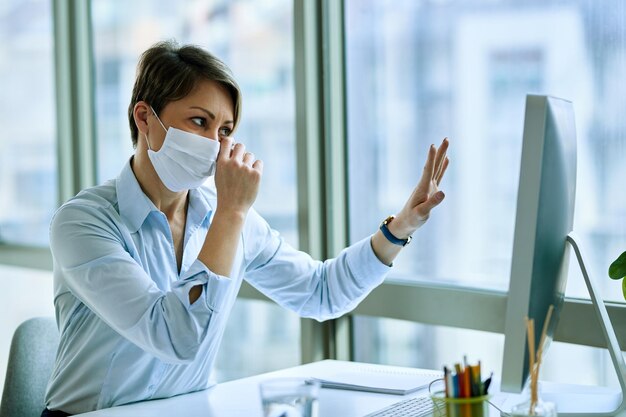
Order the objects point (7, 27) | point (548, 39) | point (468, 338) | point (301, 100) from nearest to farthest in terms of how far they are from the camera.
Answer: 1. point (548, 39)
2. point (468, 338)
3. point (301, 100)
4. point (7, 27)

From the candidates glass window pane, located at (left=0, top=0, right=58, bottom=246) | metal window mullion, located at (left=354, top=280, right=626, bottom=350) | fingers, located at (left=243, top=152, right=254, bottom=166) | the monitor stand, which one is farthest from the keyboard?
glass window pane, located at (left=0, top=0, right=58, bottom=246)

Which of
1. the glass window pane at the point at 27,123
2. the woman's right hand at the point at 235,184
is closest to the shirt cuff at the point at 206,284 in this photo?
the woman's right hand at the point at 235,184

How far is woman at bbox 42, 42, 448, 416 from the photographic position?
1.60m

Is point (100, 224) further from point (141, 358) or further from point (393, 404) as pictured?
point (393, 404)

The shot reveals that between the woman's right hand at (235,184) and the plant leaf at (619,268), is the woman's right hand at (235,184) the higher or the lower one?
the higher one

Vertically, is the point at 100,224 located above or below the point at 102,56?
below

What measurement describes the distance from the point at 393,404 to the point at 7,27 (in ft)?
9.87

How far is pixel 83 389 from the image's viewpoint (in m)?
1.73

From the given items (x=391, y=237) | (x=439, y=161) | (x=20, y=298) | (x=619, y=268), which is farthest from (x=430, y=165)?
(x=20, y=298)

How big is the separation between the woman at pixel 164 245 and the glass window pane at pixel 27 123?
186 cm

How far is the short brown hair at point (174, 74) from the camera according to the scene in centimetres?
180

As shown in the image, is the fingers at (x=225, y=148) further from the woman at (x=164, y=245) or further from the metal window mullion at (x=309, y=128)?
the metal window mullion at (x=309, y=128)

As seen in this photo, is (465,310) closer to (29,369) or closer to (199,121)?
(199,121)

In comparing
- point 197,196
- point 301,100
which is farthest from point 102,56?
point 197,196
